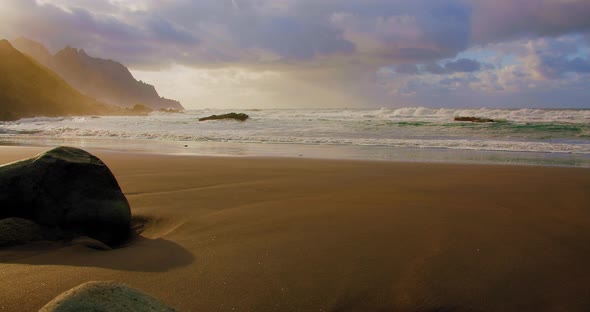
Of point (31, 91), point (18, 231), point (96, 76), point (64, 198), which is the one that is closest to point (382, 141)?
point (64, 198)

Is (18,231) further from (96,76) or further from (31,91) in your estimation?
(96,76)

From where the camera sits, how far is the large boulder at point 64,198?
120 inches

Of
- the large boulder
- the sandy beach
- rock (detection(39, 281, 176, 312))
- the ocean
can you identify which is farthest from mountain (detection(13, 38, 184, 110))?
rock (detection(39, 281, 176, 312))

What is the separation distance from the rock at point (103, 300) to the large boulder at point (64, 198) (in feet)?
6.05

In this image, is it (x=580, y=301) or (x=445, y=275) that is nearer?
(x=580, y=301)

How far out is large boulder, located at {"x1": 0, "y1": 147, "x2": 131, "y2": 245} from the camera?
10.0 feet

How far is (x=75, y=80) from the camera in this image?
134m

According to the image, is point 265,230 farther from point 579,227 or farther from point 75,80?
point 75,80

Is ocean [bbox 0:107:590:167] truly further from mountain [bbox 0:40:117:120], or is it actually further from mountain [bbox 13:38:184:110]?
mountain [bbox 13:38:184:110]

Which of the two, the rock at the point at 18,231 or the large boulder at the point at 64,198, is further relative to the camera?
the large boulder at the point at 64,198

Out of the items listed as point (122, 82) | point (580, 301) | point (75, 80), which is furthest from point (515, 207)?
point (122, 82)

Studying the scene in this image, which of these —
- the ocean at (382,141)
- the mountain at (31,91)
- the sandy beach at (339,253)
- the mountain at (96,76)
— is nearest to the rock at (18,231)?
the sandy beach at (339,253)

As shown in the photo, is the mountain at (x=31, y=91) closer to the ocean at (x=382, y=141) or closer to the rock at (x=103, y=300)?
the ocean at (x=382, y=141)

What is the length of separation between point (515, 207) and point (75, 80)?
15178 centimetres
